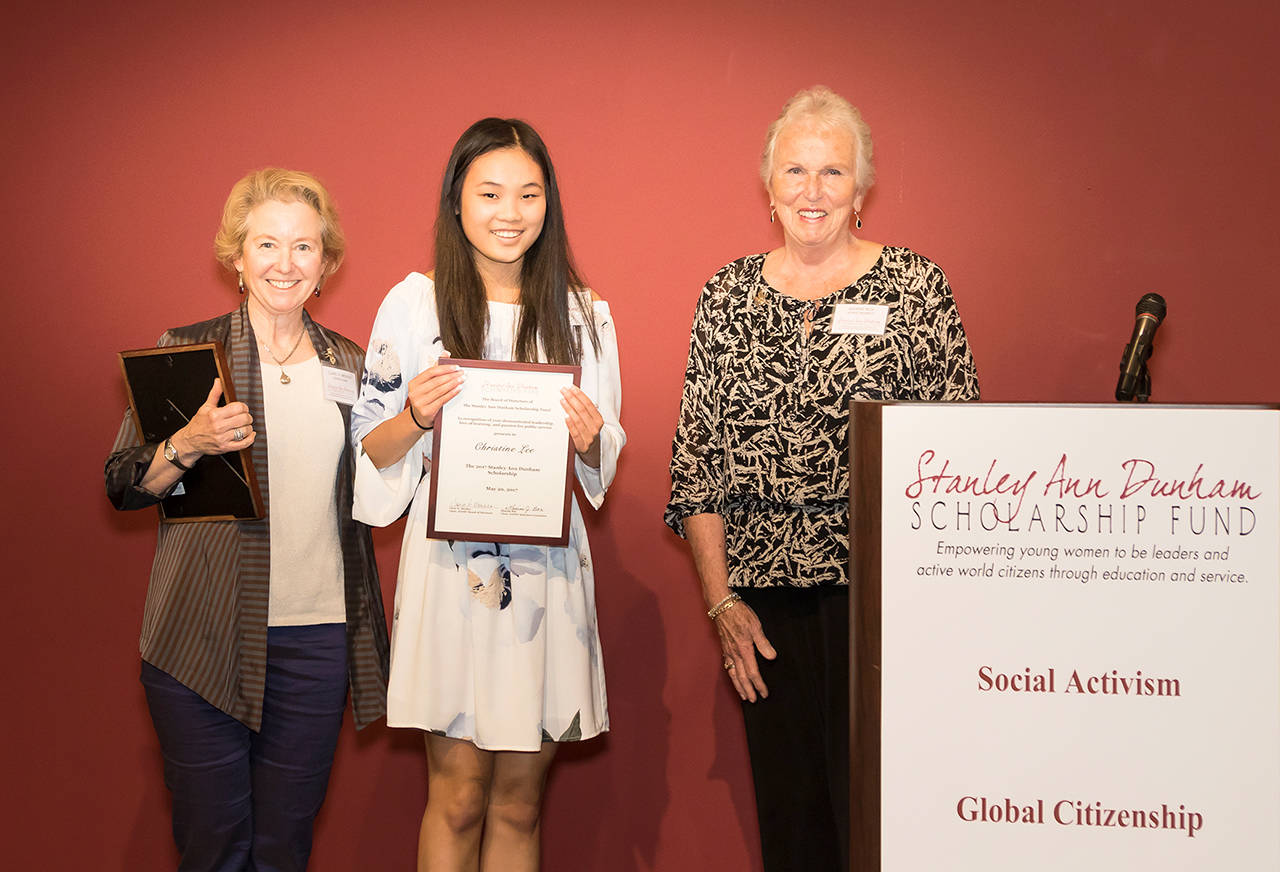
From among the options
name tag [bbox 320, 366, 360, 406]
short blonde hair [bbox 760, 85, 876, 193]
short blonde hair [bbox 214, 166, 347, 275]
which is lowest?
name tag [bbox 320, 366, 360, 406]

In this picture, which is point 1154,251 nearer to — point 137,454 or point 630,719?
point 630,719

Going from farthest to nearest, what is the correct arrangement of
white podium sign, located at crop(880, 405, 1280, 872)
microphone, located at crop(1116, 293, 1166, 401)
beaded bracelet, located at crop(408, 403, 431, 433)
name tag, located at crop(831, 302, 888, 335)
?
name tag, located at crop(831, 302, 888, 335)
beaded bracelet, located at crop(408, 403, 431, 433)
microphone, located at crop(1116, 293, 1166, 401)
white podium sign, located at crop(880, 405, 1280, 872)

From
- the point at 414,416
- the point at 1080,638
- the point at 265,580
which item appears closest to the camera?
the point at 1080,638

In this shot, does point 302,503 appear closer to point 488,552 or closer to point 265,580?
point 265,580

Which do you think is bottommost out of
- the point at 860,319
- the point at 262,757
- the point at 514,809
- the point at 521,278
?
the point at 514,809

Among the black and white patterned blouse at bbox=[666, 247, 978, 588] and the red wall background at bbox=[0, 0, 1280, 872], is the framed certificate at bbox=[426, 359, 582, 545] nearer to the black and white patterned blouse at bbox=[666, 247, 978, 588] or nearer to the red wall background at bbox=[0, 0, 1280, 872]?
the black and white patterned blouse at bbox=[666, 247, 978, 588]

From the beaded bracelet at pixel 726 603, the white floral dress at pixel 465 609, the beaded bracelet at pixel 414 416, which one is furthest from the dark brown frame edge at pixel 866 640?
the beaded bracelet at pixel 414 416

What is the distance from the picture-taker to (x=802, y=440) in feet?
7.71

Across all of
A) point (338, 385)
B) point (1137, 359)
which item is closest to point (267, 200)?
point (338, 385)

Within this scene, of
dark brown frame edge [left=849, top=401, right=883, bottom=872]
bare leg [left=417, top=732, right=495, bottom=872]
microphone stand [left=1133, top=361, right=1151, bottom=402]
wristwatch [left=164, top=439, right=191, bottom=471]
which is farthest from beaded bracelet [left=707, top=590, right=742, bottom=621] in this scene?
wristwatch [left=164, top=439, right=191, bottom=471]

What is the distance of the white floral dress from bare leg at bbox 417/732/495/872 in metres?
0.07

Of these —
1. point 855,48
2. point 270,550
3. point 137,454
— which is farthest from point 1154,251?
point 137,454

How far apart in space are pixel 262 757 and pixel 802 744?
1.19 meters

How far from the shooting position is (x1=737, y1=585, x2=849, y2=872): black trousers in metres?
2.35
